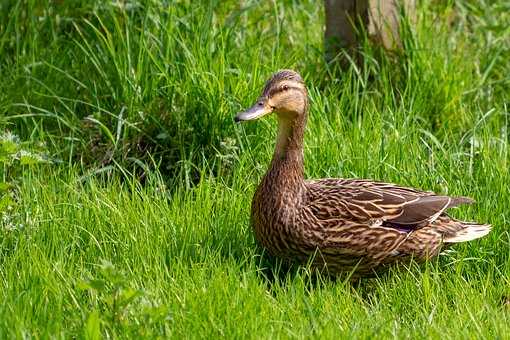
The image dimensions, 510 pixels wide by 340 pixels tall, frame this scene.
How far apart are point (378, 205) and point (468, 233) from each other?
413 mm

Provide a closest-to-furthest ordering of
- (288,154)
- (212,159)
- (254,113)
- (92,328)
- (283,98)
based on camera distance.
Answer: (92,328), (254,113), (283,98), (288,154), (212,159)

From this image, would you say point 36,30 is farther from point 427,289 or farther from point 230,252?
point 427,289

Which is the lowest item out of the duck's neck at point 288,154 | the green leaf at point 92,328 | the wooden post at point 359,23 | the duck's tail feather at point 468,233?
the green leaf at point 92,328

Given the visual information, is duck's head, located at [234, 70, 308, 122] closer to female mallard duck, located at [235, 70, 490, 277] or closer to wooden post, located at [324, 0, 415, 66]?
female mallard duck, located at [235, 70, 490, 277]

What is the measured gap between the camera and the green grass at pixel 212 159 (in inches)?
178

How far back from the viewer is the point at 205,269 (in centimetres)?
486

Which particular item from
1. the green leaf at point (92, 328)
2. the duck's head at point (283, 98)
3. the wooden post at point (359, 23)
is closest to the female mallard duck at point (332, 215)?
the duck's head at point (283, 98)

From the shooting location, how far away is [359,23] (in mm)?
6609

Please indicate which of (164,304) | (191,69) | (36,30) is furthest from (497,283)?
(36,30)

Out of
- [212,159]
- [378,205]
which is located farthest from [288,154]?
[212,159]

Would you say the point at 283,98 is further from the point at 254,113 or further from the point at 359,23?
the point at 359,23

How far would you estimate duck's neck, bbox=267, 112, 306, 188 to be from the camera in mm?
5293

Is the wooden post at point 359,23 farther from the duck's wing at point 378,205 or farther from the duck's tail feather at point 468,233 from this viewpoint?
the duck's tail feather at point 468,233

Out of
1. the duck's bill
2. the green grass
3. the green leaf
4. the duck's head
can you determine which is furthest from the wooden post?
the green leaf
